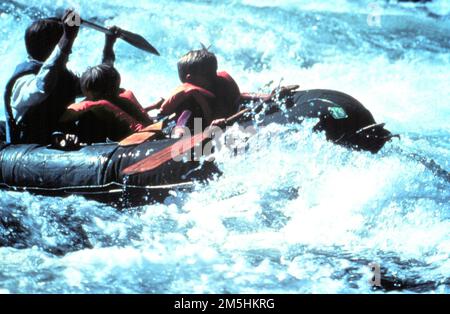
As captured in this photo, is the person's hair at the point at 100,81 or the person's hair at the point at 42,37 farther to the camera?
the person's hair at the point at 42,37

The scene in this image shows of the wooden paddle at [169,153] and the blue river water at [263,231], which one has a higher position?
the wooden paddle at [169,153]

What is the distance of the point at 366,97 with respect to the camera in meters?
8.48

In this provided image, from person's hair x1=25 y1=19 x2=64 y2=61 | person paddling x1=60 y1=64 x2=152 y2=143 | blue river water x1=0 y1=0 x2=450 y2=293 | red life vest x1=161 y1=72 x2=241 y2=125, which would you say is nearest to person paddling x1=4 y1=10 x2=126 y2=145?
person's hair x1=25 y1=19 x2=64 y2=61

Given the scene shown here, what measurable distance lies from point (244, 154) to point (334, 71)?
532cm

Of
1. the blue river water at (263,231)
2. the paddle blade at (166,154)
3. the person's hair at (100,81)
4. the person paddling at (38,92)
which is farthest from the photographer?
the person paddling at (38,92)

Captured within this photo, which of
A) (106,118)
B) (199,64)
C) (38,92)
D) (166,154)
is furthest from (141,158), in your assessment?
(38,92)

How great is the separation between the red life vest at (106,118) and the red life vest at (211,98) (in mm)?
208

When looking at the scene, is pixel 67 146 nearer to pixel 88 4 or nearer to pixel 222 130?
pixel 222 130

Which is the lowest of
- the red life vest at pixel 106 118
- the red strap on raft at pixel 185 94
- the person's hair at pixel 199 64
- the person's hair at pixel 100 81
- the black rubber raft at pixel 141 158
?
the black rubber raft at pixel 141 158

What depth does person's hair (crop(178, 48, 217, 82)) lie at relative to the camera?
14.9 ft

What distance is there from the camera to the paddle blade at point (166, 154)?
4289 mm

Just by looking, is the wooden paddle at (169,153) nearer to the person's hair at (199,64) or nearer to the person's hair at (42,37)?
the person's hair at (199,64)

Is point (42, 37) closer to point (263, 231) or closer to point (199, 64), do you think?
point (199, 64)

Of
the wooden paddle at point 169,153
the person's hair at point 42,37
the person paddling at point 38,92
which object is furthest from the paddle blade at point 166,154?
the person's hair at point 42,37
